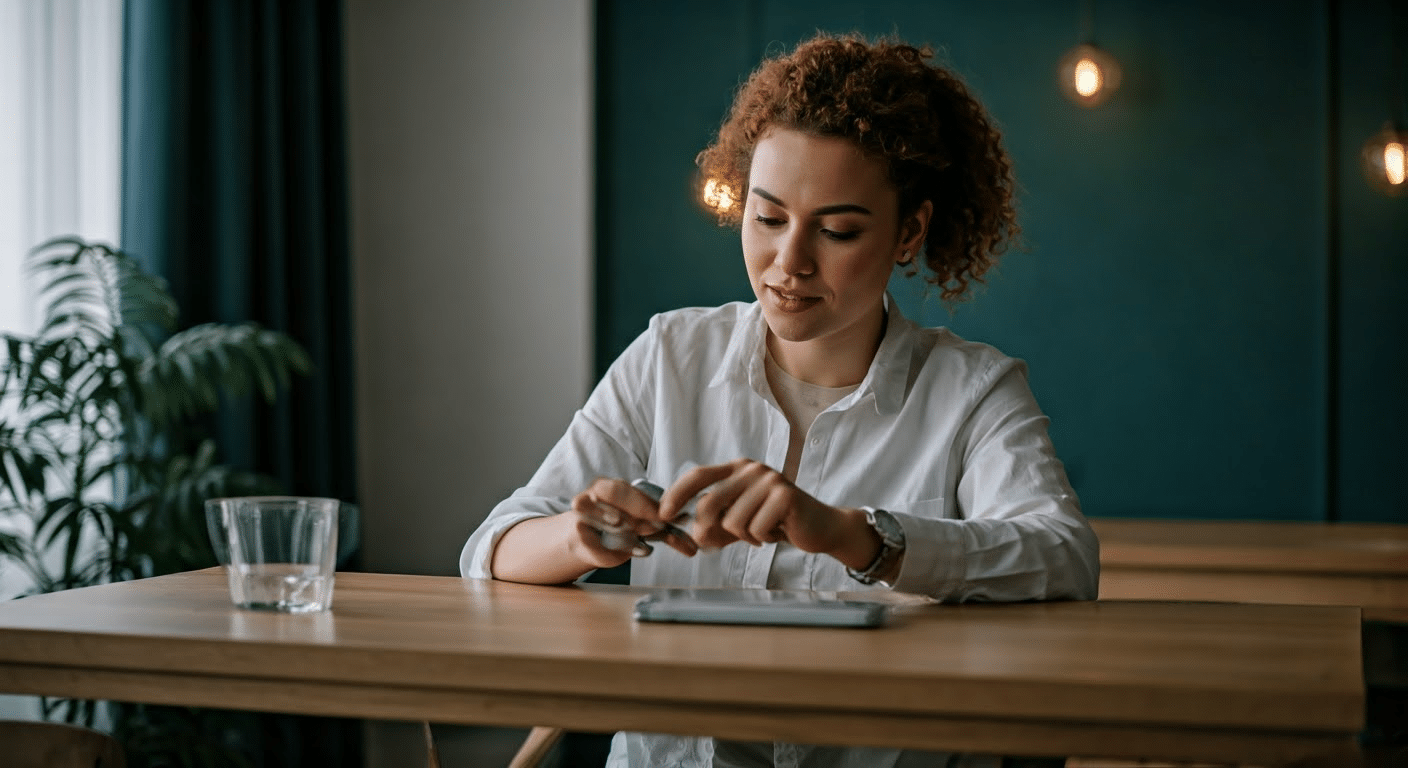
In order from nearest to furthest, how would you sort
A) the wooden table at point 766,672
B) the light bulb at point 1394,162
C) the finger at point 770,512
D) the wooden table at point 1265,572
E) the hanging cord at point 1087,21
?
the wooden table at point 766,672
the finger at point 770,512
the wooden table at point 1265,572
the light bulb at point 1394,162
the hanging cord at point 1087,21

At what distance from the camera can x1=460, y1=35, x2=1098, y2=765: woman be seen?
1.41 meters

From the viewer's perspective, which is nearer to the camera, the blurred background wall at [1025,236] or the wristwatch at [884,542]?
the wristwatch at [884,542]

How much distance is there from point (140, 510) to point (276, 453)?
737 mm

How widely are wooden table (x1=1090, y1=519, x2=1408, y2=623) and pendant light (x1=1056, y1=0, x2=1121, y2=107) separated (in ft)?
4.43

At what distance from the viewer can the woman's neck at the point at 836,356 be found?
171 cm

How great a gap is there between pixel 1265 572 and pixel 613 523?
198 centimetres

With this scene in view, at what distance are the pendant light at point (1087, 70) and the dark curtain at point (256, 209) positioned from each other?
203cm

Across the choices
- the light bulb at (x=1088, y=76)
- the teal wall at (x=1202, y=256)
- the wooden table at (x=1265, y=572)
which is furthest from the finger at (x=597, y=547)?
the light bulb at (x=1088, y=76)

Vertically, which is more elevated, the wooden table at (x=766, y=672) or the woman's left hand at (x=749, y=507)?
the woman's left hand at (x=749, y=507)

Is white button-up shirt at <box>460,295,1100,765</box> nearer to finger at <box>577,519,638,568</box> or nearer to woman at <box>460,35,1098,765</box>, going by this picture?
woman at <box>460,35,1098,765</box>

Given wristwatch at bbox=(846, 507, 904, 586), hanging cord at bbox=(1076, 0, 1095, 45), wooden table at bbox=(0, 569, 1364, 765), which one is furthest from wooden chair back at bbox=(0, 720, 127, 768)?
hanging cord at bbox=(1076, 0, 1095, 45)

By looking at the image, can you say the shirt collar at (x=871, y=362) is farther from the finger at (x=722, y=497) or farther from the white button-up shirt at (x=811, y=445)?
the finger at (x=722, y=497)

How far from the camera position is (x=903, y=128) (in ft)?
5.29

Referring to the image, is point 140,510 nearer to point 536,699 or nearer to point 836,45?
point 836,45
